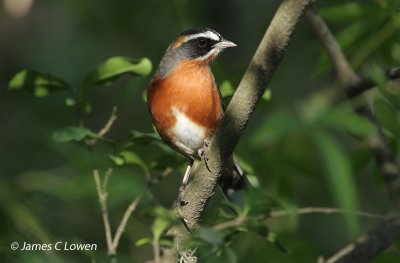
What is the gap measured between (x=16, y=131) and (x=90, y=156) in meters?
5.26

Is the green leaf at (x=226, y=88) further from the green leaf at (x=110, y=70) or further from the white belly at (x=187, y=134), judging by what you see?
the white belly at (x=187, y=134)

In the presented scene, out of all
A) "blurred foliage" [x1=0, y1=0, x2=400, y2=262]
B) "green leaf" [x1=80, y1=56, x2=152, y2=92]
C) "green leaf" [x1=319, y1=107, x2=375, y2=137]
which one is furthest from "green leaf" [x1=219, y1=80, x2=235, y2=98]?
Answer: "green leaf" [x1=319, y1=107, x2=375, y2=137]

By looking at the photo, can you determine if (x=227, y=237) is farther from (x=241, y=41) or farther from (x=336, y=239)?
(x=241, y=41)

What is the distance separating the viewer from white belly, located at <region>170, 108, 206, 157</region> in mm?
5172

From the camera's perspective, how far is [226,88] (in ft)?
13.4

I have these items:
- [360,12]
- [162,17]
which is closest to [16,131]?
[162,17]

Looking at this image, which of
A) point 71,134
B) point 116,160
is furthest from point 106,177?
point 71,134

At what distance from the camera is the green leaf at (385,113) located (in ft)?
10.1

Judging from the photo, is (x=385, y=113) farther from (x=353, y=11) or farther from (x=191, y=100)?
(x=191, y=100)

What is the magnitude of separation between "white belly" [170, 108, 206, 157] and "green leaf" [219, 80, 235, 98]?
3.54 ft

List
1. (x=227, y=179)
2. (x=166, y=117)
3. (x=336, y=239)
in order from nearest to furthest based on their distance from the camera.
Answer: (x=166, y=117), (x=227, y=179), (x=336, y=239)

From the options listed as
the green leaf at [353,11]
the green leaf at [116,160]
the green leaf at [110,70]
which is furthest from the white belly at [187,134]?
the green leaf at [116,160]

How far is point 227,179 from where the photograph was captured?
5.62 m

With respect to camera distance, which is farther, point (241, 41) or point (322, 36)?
point (241, 41)
